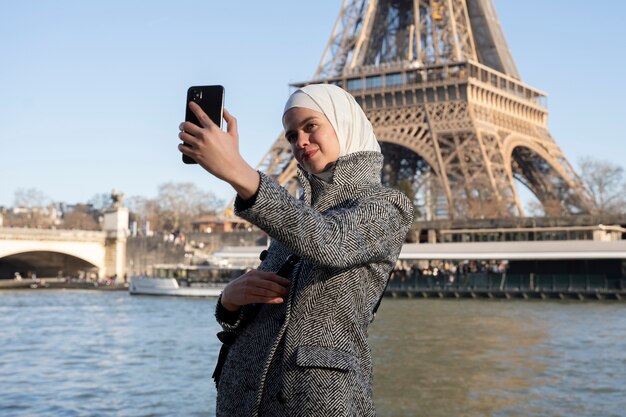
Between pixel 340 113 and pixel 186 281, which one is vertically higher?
pixel 340 113

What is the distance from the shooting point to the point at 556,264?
33031mm

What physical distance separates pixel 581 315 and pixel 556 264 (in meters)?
11.1

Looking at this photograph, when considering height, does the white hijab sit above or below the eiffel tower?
below

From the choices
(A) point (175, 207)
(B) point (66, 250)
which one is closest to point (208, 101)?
(B) point (66, 250)

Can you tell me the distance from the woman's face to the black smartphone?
0.31 meters

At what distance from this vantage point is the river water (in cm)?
915

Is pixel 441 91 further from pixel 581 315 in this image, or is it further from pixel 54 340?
pixel 54 340

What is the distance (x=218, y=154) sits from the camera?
166 centimetres

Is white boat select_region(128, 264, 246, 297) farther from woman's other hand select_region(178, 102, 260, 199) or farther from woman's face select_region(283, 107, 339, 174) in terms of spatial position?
woman's other hand select_region(178, 102, 260, 199)

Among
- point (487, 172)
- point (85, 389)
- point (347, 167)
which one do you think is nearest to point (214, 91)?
point (347, 167)

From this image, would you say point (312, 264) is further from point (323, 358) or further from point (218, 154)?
point (218, 154)

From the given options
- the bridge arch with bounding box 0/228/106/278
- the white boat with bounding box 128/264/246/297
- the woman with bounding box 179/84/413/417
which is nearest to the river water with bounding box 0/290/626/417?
the woman with bounding box 179/84/413/417

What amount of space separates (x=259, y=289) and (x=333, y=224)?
288mm

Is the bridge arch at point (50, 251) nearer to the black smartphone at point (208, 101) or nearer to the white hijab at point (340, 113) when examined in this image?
the white hijab at point (340, 113)
